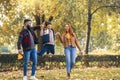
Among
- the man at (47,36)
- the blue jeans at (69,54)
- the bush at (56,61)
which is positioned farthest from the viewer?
the bush at (56,61)

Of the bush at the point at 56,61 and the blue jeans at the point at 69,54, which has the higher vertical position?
the blue jeans at the point at 69,54

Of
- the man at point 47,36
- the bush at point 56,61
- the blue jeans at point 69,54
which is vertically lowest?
the bush at point 56,61

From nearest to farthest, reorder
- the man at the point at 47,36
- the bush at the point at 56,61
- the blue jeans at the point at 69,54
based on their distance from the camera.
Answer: the blue jeans at the point at 69,54 → the man at the point at 47,36 → the bush at the point at 56,61

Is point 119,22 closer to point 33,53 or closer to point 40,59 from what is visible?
point 40,59

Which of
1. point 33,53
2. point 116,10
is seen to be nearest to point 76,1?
point 116,10

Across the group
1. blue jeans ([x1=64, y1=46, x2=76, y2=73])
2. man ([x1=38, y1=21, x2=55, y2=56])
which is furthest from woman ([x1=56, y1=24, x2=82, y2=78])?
man ([x1=38, y1=21, x2=55, y2=56])

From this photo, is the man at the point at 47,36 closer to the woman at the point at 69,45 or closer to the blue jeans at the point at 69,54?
the woman at the point at 69,45

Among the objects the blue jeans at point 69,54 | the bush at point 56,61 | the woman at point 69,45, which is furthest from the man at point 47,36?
the bush at point 56,61

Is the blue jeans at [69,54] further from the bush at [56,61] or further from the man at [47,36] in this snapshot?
the bush at [56,61]

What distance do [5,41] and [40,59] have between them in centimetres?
2274

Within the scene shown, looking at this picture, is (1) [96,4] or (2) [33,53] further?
(1) [96,4]

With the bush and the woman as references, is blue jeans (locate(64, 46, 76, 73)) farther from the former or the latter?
the bush

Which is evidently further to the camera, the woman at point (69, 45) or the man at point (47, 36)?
the man at point (47, 36)

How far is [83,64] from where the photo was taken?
2725 centimetres
